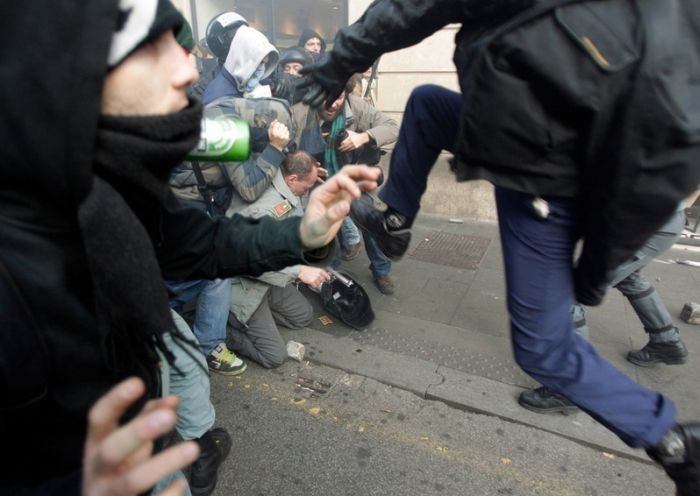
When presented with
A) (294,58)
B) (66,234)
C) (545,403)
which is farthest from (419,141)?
(294,58)

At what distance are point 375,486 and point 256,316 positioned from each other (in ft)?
4.76


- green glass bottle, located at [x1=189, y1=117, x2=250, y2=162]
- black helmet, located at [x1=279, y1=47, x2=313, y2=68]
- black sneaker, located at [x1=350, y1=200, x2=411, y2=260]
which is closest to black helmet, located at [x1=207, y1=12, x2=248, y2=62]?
black helmet, located at [x1=279, y1=47, x2=313, y2=68]

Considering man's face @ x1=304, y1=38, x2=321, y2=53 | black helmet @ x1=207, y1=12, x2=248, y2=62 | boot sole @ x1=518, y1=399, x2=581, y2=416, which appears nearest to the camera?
boot sole @ x1=518, y1=399, x2=581, y2=416

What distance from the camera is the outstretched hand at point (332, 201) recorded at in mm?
1300

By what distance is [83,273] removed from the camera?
0.97m

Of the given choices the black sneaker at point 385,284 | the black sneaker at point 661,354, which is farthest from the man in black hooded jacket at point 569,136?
the black sneaker at point 385,284

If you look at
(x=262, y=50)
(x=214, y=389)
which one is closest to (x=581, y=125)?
(x=214, y=389)

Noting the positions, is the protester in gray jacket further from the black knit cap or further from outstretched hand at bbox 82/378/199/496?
outstretched hand at bbox 82/378/199/496

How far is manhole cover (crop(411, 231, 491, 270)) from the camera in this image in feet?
16.1

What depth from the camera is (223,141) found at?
1.35 meters

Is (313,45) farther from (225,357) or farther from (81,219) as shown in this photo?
(81,219)

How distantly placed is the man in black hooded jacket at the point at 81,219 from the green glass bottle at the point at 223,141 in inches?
11.1

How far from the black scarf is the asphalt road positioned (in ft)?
5.44

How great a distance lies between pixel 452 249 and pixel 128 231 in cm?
462
